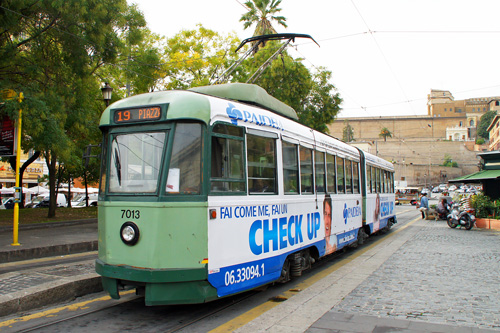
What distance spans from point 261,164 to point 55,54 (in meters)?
11.5

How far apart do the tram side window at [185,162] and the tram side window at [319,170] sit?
3641mm

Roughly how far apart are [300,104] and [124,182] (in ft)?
67.7

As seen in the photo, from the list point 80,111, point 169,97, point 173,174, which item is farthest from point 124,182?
point 80,111

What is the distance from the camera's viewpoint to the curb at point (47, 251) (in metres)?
10.2

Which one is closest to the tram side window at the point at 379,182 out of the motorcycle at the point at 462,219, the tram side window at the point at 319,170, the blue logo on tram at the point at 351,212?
the blue logo on tram at the point at 351,212

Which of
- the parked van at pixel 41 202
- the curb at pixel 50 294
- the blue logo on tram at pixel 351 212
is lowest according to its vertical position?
the curb at pixel 50 294

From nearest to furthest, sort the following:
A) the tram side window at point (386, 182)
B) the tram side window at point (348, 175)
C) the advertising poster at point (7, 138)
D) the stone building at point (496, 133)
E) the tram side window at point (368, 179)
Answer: the tram side window at point (348, 175) < the advertising poster at point (7, 138) < the tram side window at point (368, 179) < the tram side window at point (386, 182) < the stone building at point (496, 133)

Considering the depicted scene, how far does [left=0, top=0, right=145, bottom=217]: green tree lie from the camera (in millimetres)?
12547

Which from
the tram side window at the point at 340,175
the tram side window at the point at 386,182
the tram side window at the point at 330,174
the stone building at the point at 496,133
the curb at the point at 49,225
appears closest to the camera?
the tram side window at the point at 330,174

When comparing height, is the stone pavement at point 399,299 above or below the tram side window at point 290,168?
below

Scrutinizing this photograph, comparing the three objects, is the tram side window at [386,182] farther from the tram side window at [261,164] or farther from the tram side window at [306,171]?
the tram side window at [261,164]

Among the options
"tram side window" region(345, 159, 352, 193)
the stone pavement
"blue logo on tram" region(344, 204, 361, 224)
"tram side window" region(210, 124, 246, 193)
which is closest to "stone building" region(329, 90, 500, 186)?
"blue logo on tram" region(344, 204, 361, 224)

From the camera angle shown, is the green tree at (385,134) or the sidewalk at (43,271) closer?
the sidewalk at (43,271)

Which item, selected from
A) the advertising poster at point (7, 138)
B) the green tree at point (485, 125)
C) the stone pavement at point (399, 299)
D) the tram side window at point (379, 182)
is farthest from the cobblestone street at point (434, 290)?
the green tree at point (485, 125)
